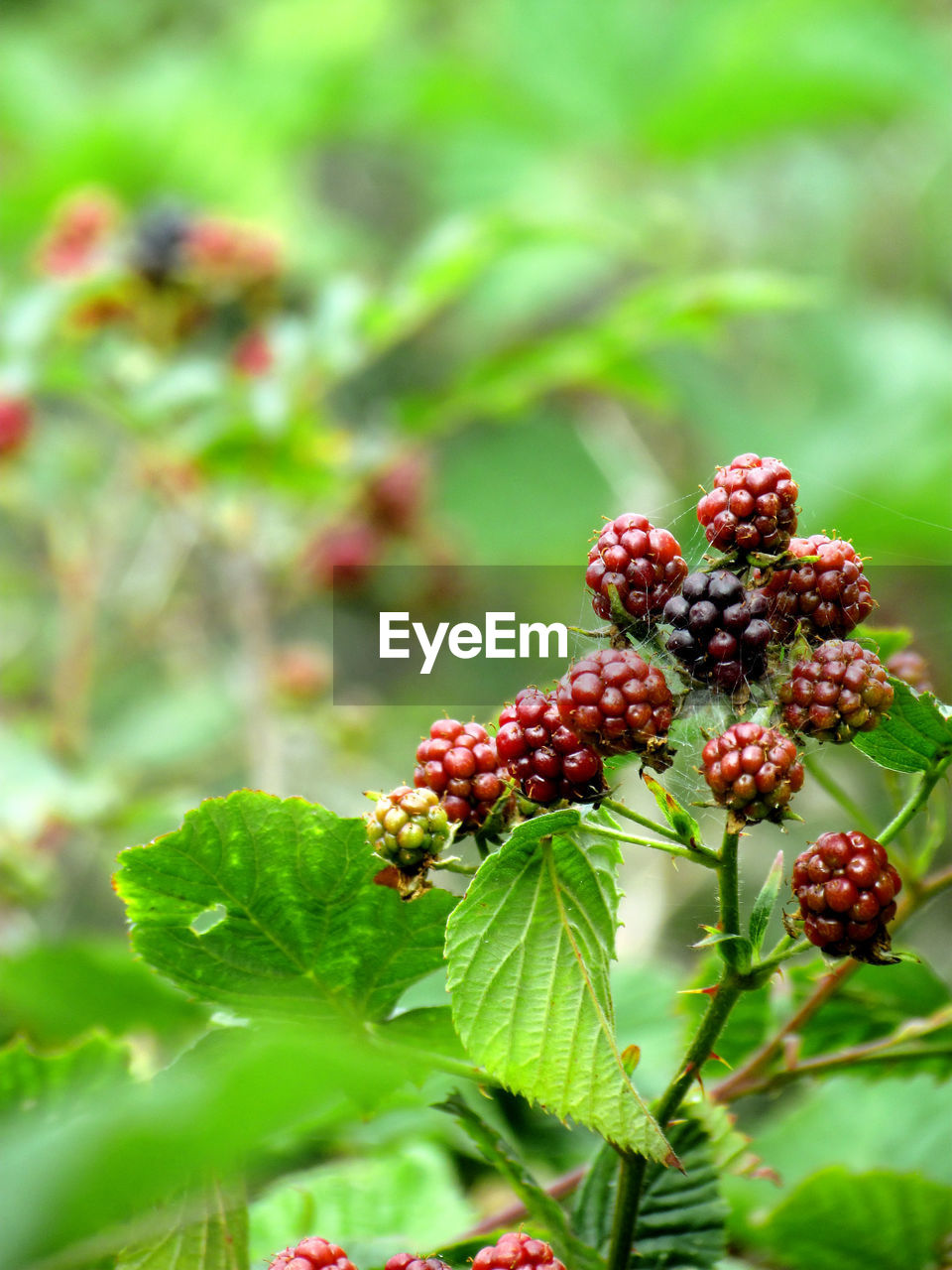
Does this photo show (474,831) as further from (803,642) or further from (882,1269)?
(882,1269)

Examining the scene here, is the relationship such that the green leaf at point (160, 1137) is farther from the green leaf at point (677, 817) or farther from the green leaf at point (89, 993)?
the green leaf at point (89, 993)

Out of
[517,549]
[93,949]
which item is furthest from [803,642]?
[517,549]

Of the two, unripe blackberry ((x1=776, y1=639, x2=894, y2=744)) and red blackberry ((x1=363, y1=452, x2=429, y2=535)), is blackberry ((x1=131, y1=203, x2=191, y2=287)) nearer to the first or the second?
red blackberry ((x1=363, y1=452, x2=429, y2=535))

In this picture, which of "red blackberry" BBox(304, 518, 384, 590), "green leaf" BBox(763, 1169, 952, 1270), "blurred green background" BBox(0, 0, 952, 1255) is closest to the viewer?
"green leaf" BBox(763, 1169, 952, 1270)

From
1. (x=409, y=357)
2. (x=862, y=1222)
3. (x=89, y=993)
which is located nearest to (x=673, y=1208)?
(x=862, y=1222)

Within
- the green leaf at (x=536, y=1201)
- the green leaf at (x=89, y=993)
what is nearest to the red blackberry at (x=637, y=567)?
the green leaf at (x=536, y=1201)

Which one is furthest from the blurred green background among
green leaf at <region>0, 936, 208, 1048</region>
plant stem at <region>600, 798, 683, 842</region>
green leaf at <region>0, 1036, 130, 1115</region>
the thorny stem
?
plant stem at <region>600, 798, 683, 842</region>
